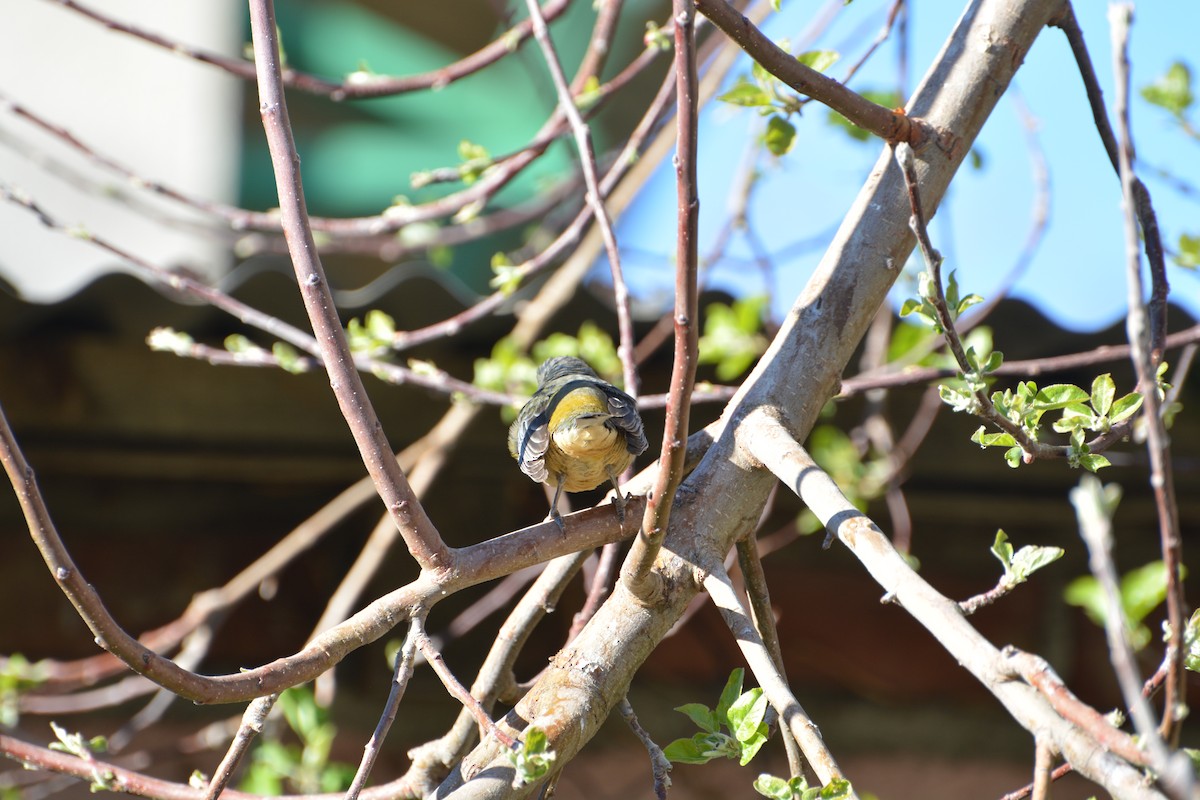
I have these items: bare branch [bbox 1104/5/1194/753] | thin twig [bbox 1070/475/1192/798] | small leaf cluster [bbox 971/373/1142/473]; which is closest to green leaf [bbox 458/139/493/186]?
small leaf cluster [bbox 971/373/1142/473]

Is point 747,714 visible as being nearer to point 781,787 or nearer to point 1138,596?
point 781,787

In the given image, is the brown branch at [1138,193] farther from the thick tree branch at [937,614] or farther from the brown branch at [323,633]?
the brown branch at [323,633]

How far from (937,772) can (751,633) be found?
228 cm

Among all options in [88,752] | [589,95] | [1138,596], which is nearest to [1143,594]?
[1138,596]

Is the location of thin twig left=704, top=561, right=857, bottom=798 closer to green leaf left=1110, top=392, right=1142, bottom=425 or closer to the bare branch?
the bare branch

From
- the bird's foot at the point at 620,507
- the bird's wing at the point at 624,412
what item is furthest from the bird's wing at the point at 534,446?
the bird's foot at the point at 620,507

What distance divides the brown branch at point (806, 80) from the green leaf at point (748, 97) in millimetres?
306

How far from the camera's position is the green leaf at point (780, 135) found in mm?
1691

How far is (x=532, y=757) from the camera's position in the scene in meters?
1.02

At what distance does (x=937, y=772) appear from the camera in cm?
311

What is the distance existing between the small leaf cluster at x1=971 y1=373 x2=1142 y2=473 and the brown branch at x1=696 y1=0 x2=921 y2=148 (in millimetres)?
336

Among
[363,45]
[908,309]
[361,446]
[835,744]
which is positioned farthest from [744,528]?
[363,45]

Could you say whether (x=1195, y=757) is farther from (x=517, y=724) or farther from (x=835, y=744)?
(x=835, y=744)

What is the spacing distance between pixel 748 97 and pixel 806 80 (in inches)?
16.0
